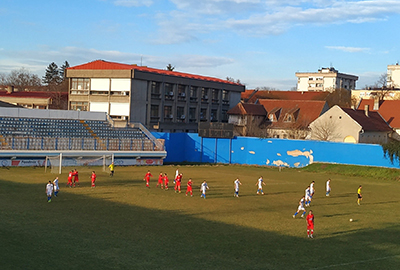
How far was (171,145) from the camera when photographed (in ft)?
218

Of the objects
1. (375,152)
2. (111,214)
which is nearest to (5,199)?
(111,214)

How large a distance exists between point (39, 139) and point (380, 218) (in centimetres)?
3675

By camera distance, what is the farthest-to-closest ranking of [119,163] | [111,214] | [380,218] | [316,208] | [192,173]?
[119,163] < [192,173] < [316,208] < [380,218] < [111,214]

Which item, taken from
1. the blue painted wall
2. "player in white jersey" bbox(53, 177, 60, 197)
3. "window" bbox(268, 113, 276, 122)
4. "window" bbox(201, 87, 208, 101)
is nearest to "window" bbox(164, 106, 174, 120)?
"window" bbox(201, 87, 208, 101)

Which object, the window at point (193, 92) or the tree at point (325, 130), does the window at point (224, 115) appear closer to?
the window at point (193, 92)

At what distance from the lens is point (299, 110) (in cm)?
8438

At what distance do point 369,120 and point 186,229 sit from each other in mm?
55936

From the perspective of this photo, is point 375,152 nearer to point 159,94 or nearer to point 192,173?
point 192,173

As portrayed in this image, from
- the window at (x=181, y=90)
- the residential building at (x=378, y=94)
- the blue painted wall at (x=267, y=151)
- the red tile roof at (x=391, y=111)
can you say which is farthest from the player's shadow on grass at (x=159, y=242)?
the residential building at (x=378, y=94)

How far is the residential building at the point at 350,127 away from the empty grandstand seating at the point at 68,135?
27.6m

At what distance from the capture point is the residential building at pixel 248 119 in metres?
81.0

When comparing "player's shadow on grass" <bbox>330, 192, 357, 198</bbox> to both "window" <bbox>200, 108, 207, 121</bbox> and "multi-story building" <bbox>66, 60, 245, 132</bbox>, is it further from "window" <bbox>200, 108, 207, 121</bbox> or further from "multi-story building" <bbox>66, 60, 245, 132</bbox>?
"window" <bbox>200, 108, 207, 121</bbox>

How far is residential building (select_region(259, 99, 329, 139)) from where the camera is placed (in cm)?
7819

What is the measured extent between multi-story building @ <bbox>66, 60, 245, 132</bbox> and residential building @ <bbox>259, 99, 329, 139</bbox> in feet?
41.7
